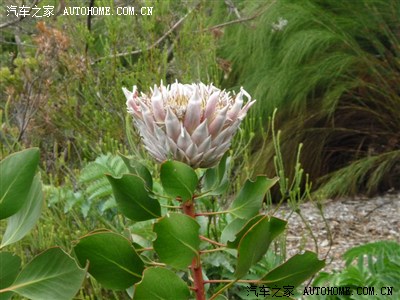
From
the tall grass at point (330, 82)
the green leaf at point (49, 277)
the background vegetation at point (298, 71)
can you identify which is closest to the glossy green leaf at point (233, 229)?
the green leaf at point (49, 277)

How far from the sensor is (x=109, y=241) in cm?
92

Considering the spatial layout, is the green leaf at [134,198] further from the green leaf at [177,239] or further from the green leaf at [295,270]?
the green leaf at [295,270]

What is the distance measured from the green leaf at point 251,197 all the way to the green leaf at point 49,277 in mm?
A: 277

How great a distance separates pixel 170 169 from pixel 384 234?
3466mm

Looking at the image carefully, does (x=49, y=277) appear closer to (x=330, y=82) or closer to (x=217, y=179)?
(x=217, y=179)

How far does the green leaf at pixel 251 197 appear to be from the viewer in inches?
40.2

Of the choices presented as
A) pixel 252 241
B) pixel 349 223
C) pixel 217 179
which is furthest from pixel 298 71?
pixel 252 241

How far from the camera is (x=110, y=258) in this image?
926 millimetres

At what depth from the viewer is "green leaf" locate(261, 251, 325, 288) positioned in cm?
97

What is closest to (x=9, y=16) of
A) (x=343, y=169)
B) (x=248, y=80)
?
(x=248, y=80)

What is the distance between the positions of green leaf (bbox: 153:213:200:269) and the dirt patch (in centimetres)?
297

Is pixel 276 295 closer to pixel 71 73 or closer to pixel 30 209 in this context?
pixel 30 209

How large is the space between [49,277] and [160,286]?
140mm

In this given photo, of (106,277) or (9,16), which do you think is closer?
(106,277)
